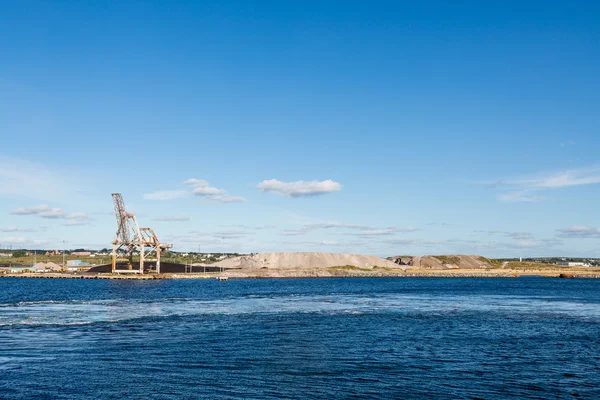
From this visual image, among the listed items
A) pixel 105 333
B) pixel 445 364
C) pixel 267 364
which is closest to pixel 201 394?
pixel 267 364

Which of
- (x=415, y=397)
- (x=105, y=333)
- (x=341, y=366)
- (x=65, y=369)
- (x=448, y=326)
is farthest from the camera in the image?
(x=448, y=326)

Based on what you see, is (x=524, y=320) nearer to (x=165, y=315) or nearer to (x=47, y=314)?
(x=165, y=315)

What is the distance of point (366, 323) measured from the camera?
172 ft

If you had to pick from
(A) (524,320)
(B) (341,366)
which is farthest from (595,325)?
(B) (341,366)

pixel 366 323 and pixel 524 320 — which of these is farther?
pixel 524 320

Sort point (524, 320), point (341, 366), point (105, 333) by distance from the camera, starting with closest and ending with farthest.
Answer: point (341, 366), point (105, 333), point (524, 320)

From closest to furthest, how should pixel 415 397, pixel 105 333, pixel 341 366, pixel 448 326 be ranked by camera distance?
pixel 415 397, pixel 341 366, pixel 105 333, pixel 448 326

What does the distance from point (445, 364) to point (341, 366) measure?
619cm

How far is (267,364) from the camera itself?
104 feet

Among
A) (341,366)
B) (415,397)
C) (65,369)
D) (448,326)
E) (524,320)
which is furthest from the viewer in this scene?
(524,320)

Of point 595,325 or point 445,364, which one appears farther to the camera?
point 595,325

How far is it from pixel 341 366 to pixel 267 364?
14.2 ft

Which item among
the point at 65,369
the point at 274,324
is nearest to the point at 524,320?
the point at 274,324

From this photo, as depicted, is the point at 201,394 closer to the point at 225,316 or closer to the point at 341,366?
the point at 341,366
